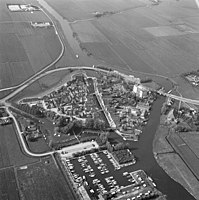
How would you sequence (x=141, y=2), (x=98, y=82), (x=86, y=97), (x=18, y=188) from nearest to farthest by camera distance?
(x=18, y=188)
(x=86, y=97)
(x=98, y=82)
(x=141, y=2)

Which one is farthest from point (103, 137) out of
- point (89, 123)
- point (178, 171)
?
point (178, 171)

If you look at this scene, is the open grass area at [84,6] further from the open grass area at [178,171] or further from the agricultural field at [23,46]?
the open grass area at [178,171]

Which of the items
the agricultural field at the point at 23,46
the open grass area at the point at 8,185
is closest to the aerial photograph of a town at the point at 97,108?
the open grass area at the point at 8,185

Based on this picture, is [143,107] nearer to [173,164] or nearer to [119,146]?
[119,146]

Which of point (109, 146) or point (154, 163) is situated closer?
point (154, 163)

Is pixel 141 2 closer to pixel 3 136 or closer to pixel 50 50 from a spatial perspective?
pixel 50 50

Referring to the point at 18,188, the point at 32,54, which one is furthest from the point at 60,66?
the point at 18,188
